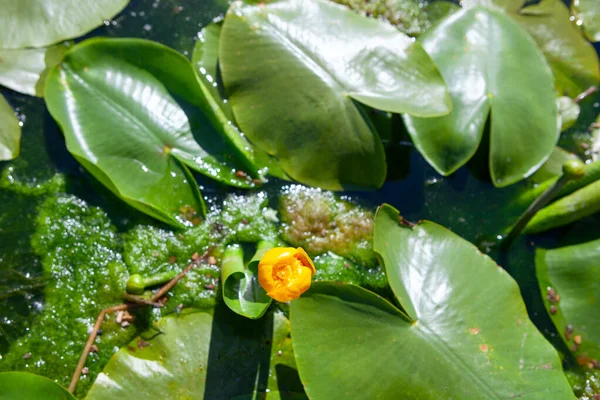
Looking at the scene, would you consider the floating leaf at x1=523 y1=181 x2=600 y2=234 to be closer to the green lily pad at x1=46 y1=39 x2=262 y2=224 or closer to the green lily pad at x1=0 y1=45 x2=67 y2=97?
the green lily pad at x1=46 y1=39 x2=262 y2=224

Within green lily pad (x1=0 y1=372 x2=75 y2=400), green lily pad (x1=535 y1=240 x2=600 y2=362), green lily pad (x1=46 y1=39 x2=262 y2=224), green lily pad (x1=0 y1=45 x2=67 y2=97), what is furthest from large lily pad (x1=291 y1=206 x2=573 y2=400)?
green lily pad (x1=0 y1=45 x2=67 y2=97)

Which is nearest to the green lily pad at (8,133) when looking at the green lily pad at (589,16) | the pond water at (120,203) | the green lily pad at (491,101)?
the pond water at (120,203)

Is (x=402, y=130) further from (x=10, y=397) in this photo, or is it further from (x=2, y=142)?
(x=10, y=397)

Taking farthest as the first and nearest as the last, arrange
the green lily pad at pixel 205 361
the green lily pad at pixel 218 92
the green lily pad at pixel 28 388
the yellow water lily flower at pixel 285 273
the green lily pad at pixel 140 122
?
the green lily pad at pixel 218 92 → the green lily pad at pixel 140 122 → the green lily pad at pixel 205 361 → the green lily pad at pixel 28 388 → the yellow water lily flower at pixel 285 273

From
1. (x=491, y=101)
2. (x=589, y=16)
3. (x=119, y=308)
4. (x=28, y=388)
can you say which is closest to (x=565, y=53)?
(x=589, y=16)

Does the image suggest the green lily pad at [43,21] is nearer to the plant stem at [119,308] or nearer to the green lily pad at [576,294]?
the plant stem at [119,308]

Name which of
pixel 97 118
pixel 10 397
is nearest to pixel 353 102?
pixel 97 118
